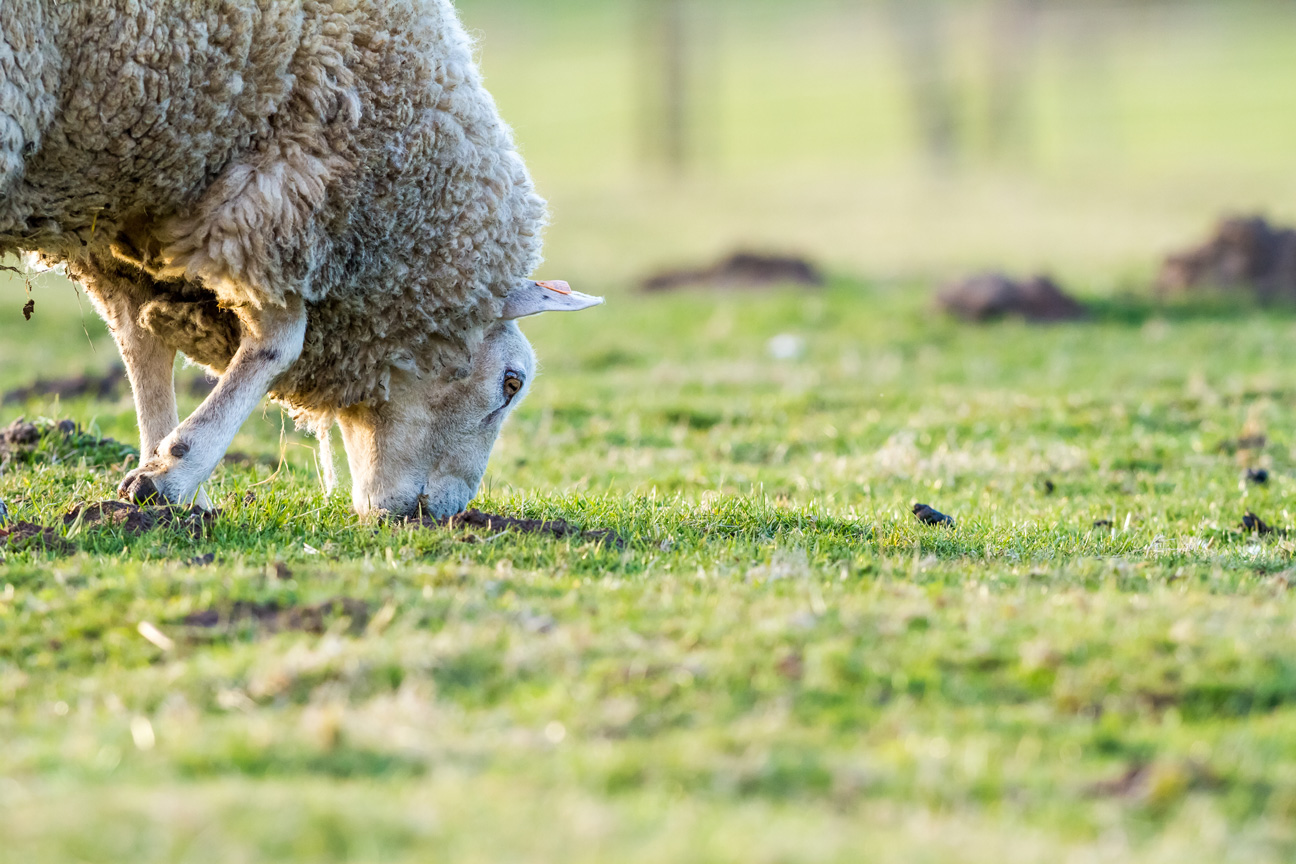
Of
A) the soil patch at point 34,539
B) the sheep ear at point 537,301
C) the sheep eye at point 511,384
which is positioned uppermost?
the sheep ear at point 537,301

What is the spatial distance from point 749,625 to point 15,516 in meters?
2.98

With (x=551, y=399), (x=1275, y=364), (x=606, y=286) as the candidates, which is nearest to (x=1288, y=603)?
(x=551, y=399)

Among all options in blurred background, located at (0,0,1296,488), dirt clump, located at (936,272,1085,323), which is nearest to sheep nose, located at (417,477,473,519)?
blurred background, located at (0,0,1296,488)

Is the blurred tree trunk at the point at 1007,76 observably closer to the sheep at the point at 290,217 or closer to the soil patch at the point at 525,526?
the sheep at the point at 290,217

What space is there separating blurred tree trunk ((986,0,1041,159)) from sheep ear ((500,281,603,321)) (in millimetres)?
33739

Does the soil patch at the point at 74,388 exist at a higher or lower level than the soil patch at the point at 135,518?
lower

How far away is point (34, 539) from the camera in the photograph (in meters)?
4.95

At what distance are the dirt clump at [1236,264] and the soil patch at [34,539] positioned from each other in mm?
12251

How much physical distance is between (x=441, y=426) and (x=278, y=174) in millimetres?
1355

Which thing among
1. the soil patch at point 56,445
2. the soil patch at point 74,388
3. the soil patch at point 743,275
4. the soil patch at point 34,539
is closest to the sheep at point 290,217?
the soil patch at point 34,539

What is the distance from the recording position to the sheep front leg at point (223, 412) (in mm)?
5312

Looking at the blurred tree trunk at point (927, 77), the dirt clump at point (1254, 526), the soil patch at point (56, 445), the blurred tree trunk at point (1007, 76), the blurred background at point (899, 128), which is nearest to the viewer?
the dirt clump at point (1254, 526)

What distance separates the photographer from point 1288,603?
14.8 feet

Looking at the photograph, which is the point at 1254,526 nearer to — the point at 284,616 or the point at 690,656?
the point at 690,656
